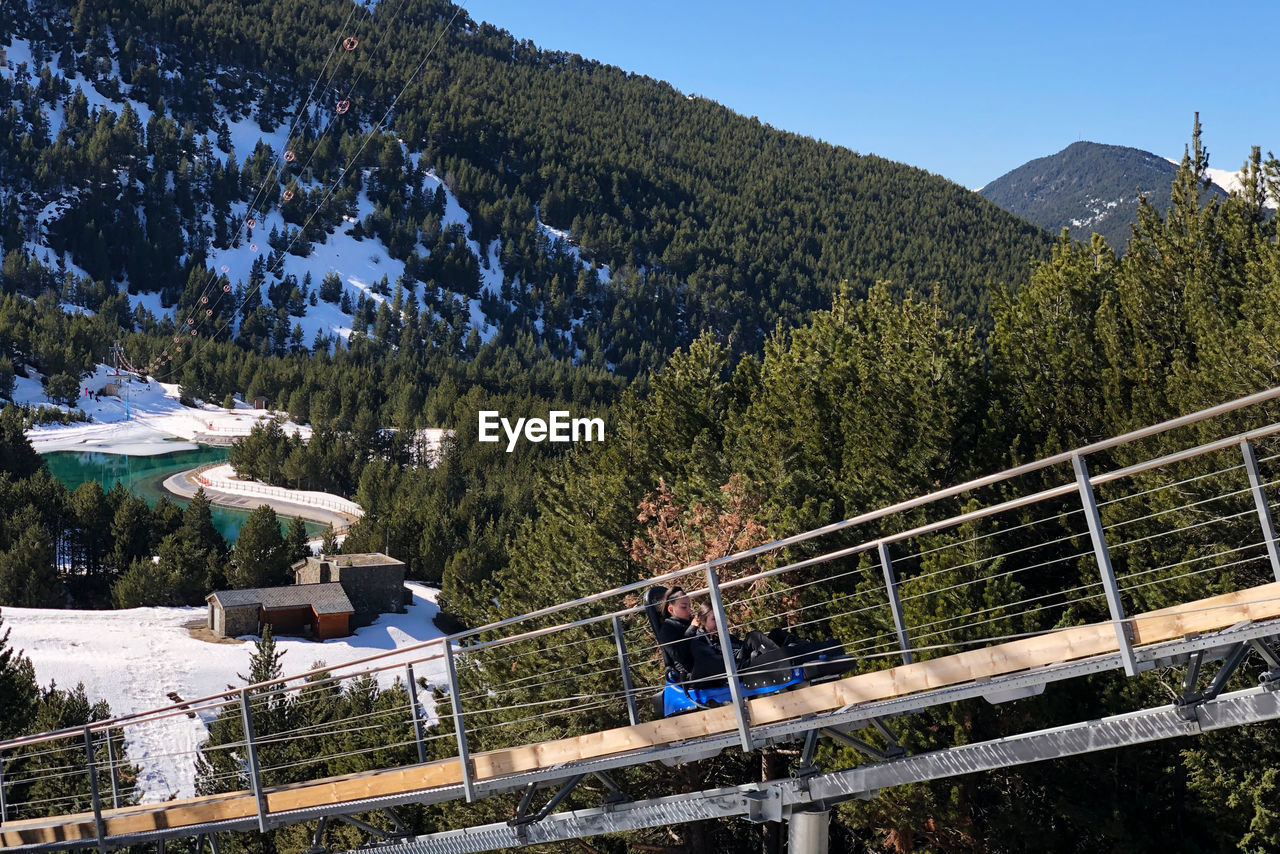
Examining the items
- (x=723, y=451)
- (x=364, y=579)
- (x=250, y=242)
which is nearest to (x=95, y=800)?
(x=723, y=451)

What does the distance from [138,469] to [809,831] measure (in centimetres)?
9869

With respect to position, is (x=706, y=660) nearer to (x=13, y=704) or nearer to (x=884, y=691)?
(x=884, y=691)

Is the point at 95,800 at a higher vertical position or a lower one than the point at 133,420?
lower

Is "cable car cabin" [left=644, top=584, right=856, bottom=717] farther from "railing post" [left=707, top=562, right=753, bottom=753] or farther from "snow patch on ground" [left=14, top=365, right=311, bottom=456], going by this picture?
"snow patch on ground" [left=14, top=365, right=311, bottom=456]

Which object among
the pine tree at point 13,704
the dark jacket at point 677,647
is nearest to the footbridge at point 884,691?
the dark jacket at point 677,647

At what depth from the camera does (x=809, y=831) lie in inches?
252

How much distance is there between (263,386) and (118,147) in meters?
82.4

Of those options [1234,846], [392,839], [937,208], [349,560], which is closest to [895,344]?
[1234,846]

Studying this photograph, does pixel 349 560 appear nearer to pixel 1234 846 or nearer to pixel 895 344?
pixel 895 344

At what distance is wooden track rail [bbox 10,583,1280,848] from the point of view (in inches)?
210

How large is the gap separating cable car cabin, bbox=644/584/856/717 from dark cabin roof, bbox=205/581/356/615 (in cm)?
4041

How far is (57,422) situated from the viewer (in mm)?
104938

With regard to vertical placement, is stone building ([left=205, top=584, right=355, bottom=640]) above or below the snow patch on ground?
below

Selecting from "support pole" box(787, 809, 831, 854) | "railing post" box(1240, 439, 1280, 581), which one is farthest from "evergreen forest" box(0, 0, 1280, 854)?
"railing post" box(1240, 439, 1280, 581)
